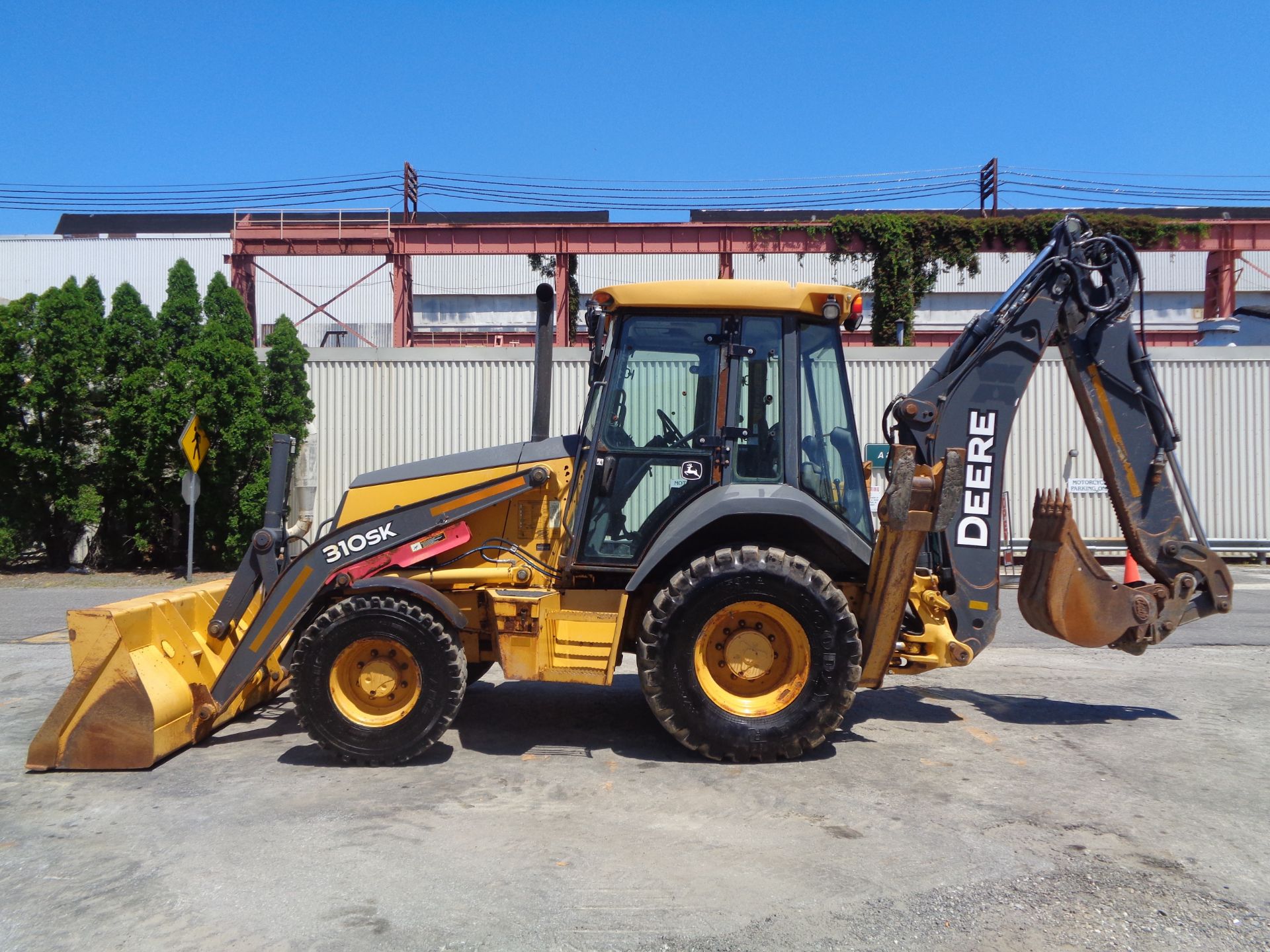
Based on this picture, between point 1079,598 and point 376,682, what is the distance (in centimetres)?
432

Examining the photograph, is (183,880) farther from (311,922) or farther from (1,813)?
(1,813)

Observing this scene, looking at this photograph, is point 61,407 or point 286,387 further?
Answer: point 286,387

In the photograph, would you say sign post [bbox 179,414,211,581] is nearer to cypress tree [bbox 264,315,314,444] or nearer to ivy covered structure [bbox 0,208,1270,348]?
cypress tree [bbox 264,315,314,444]

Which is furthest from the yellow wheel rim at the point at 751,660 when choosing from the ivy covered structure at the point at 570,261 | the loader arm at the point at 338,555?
the ivy covered structure at the point at 570,261

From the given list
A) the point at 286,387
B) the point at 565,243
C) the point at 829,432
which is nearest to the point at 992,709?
the point at 829,432

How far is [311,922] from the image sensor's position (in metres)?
3.63

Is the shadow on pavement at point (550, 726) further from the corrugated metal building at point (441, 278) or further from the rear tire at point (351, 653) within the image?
the corrugated metal building at point (441, 278)

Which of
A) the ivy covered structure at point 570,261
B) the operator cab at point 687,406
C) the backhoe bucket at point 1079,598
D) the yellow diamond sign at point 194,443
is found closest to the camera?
the operator cab at point 687,406

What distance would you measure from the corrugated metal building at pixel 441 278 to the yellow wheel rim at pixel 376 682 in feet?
99.7

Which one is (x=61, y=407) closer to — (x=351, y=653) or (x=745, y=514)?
(x=351, y=653)

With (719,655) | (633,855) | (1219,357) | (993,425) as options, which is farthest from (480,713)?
(1219,357)

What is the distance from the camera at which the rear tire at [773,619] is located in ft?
17.9

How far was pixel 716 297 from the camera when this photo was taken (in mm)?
5730

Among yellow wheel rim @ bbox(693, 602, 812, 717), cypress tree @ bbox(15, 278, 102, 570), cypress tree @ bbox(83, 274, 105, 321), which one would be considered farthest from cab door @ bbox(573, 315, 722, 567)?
cypress tree @ bbox(83, 274, 105, 321)
